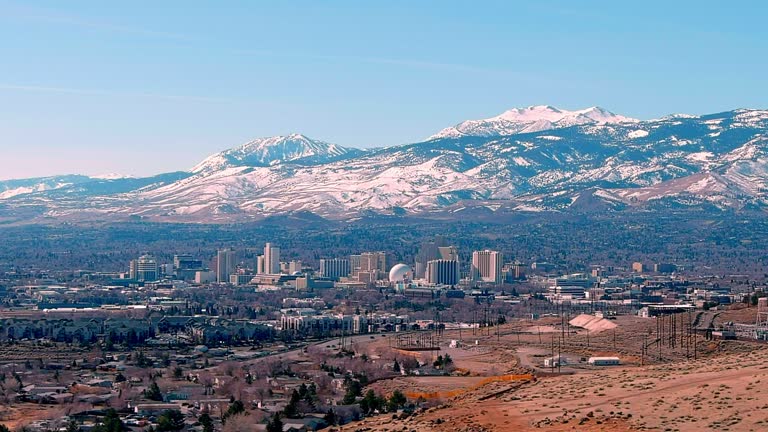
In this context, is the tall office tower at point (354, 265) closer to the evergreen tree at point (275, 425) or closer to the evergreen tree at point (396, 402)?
the evergreen tree at point (396, 402)

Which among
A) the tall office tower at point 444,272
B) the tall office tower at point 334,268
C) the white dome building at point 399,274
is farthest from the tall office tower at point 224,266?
the tall office tower at point 444,272

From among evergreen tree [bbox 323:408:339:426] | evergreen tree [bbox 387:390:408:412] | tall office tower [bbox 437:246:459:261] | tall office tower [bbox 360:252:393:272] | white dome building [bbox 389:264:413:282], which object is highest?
tall office tower [bbox 437:246:459:261]

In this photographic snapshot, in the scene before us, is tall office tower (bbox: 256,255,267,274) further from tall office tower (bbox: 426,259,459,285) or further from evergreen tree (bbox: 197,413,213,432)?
evergreen tree (bbox: 197,413,213,432)

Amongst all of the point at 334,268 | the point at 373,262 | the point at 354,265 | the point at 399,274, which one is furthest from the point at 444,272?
the point at 354,265

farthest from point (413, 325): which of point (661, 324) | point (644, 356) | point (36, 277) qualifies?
point (36, 277)

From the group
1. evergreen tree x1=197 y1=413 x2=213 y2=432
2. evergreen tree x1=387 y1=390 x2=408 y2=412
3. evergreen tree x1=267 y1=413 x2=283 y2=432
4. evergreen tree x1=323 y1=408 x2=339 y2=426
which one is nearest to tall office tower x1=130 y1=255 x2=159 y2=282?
evergreen tree x1=197 y1=413 x2=213 y2=432

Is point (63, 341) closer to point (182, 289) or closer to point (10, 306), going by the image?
point (10, 306)
